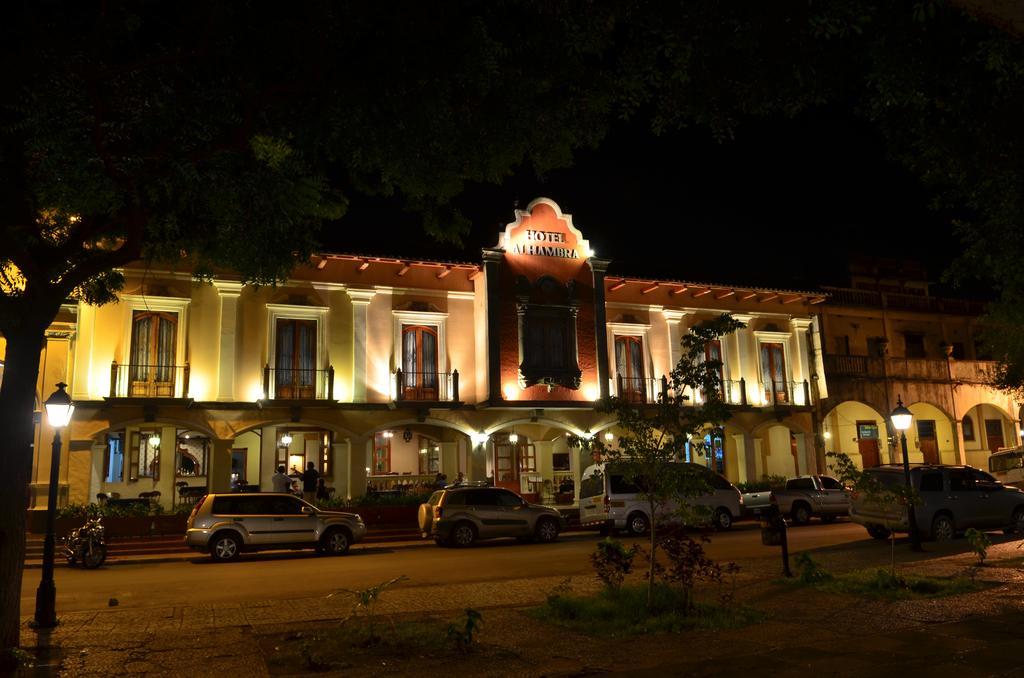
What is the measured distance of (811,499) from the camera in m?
25.0

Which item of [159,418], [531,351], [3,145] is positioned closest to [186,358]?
[159,418]

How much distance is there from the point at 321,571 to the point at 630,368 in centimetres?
1669

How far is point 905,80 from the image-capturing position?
27.9ft

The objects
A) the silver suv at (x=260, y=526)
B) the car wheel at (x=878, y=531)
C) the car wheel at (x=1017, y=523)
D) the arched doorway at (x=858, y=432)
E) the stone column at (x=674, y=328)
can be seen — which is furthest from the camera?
the arched doorway at (x=858, y=432)

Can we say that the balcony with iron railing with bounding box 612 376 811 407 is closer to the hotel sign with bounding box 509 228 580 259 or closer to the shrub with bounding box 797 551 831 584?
the hotel sign with bounding box 509 228 580 259

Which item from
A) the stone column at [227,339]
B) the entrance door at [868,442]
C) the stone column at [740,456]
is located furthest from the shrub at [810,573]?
the entrance door at [868,442]

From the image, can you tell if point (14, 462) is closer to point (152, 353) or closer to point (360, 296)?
point (152, 353)

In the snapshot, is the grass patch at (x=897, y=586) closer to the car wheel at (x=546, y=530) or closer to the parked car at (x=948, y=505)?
the parked car at (x=948, y=505)

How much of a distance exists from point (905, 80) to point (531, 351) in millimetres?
19046

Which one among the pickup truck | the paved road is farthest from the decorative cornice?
the pickup truck

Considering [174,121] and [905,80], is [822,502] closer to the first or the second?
[905,80]

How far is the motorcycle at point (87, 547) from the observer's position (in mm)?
16328

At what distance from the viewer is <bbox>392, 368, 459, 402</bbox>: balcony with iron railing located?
84.4 feet

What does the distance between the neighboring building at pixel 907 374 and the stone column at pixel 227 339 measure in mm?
22248
